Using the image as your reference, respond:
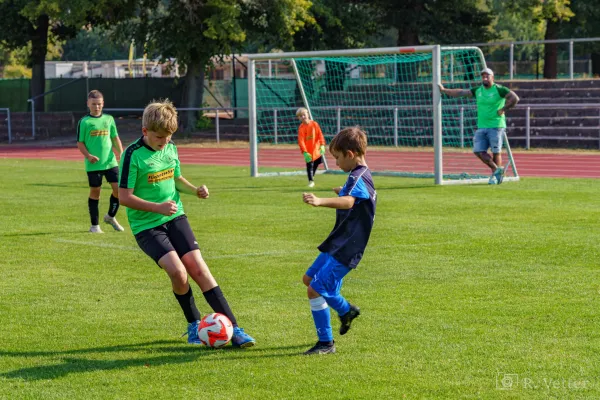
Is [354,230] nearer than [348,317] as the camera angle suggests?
Yes

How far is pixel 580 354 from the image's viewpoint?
6242 mm

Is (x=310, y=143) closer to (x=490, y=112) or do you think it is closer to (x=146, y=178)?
(x=490, y=112)

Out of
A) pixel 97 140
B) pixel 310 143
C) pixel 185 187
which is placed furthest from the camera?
pixel 310 143

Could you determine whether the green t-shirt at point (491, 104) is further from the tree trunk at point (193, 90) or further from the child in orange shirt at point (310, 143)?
the tree trunk at point (193, 90)

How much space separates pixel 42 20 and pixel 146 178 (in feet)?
117

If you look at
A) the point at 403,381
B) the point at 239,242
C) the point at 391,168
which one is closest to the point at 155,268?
the point at 239,242

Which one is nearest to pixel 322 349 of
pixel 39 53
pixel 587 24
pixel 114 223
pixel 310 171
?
pixel 114 223

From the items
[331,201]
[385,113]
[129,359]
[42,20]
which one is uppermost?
[42,20]

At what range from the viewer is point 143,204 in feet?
22.0

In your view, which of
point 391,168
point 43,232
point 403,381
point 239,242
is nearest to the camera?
point 403,381

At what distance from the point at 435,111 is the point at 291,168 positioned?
6.13m

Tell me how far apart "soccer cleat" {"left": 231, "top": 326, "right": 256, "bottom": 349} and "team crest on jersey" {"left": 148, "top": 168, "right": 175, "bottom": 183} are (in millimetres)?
1223

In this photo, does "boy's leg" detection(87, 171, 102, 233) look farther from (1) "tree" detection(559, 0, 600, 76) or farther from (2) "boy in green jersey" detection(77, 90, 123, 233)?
(1) "tree" detection(559, 0, 600, 76)

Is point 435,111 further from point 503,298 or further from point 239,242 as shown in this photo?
point 503,298
